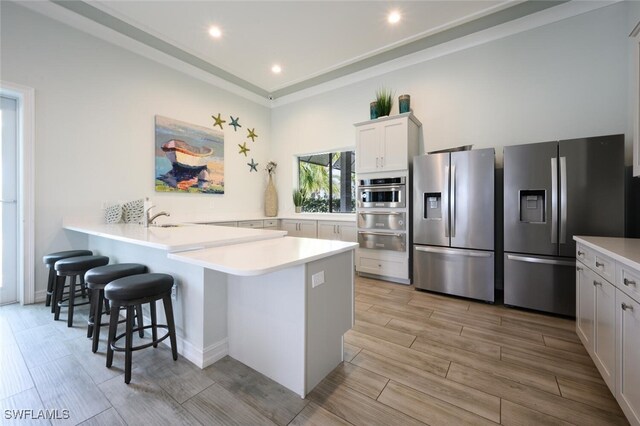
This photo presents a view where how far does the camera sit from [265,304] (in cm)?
171

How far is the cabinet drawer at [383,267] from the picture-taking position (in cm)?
371

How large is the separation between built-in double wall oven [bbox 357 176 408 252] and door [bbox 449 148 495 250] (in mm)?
662

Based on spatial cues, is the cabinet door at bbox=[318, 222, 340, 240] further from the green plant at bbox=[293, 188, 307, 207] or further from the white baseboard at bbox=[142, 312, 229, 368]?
the white baseboard at bbox=[142, 312, 229, 368]

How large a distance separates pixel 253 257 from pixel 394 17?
3.33m

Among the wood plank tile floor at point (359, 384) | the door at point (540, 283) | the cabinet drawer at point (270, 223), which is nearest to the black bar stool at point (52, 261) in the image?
the wood plank tile floor at point (359, 384)

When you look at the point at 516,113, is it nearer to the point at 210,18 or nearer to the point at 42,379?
the point at 210,18

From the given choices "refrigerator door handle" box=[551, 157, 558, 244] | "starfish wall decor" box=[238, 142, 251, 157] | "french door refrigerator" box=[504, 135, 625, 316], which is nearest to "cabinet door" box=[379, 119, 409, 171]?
"french door refrigerator" box=[504, 135, 625, 316]

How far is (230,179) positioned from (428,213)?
3.56 metres

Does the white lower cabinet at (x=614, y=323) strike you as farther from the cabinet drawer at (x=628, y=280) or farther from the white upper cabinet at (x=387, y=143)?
the white upper cabinet at (x=387, y=143)

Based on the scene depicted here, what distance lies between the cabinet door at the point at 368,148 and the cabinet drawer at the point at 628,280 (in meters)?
2.77

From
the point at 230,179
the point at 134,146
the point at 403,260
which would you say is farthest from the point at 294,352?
the point at 230,179

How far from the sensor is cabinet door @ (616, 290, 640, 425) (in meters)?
1.21

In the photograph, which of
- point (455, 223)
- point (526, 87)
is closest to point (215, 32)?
point (455, 223)
